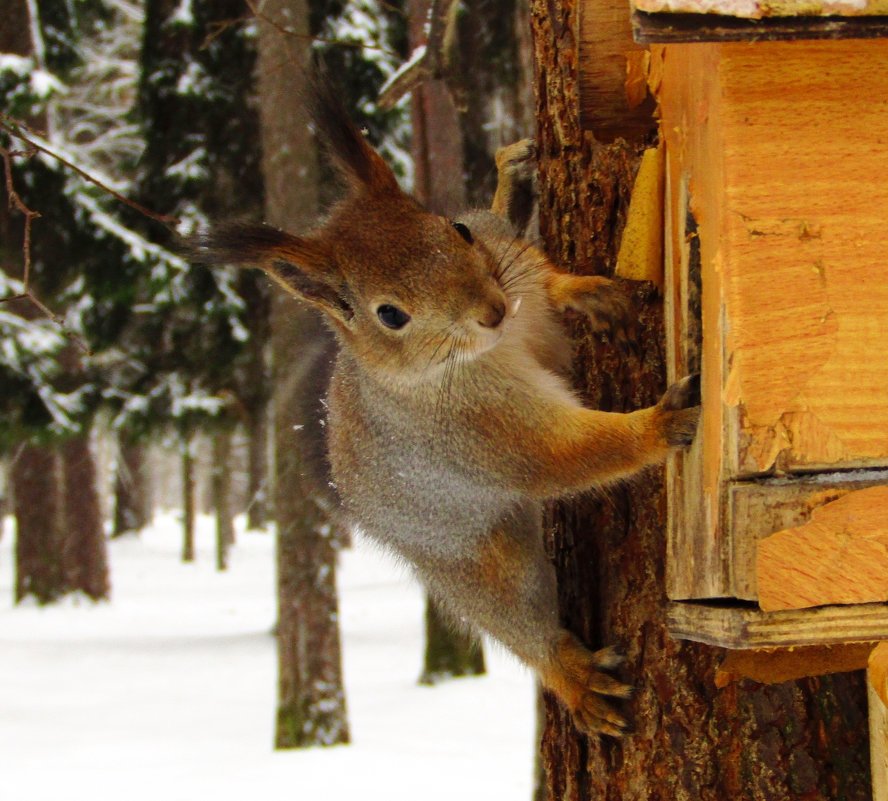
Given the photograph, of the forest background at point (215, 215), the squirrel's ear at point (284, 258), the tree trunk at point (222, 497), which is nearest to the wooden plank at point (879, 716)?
the squirrel's ear at point (284, 258)

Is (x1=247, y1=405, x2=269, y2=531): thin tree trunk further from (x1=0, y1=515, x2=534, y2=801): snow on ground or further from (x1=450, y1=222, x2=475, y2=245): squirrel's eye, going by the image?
(x1=450, y1=222, x2=475, y2=245): squirrel's eye

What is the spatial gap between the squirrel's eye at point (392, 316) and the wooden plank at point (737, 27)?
93 cm

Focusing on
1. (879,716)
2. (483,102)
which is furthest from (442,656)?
(879,716)

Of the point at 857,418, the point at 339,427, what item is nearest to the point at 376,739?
the point at 339,427

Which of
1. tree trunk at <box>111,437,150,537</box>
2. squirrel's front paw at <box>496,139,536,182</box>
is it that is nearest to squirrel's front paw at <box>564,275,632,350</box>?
squirrel's front paw at <box>496,139,536,182</box>

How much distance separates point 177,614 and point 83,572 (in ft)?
3.76

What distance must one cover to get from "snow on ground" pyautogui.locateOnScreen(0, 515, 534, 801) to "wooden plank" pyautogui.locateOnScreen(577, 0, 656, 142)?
114 cm

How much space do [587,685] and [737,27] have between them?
1.22 meters

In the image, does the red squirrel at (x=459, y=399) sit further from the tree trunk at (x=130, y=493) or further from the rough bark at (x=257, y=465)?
the tree trunk at (x=130, y=493)

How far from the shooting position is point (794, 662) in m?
1.84

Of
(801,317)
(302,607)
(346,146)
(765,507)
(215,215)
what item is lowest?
(302,607)

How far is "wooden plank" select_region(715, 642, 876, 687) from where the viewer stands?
181 cm

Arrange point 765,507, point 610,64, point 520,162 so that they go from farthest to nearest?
point 520,162 < point 610,64 < point 765,507

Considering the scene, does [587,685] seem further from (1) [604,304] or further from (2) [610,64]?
(2) [610,64]
